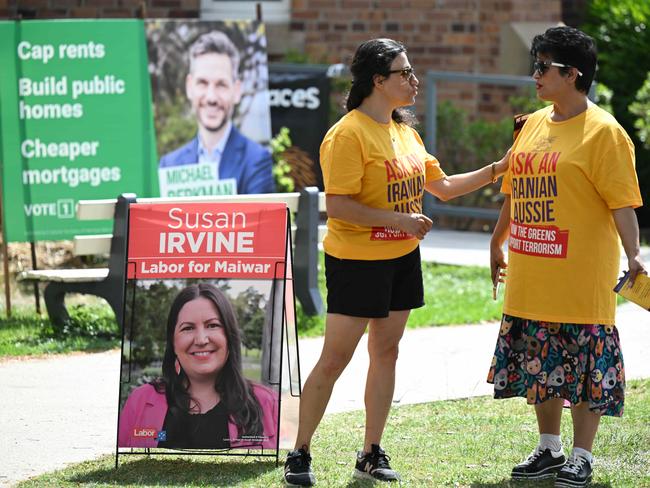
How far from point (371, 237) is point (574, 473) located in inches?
49.7

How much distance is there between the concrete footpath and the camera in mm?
5805

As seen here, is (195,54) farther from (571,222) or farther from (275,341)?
(571,222)

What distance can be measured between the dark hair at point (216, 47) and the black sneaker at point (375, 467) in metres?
6.02

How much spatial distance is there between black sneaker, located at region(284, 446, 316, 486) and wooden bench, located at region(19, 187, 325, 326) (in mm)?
2863

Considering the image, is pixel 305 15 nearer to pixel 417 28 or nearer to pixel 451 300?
pixel 417 28

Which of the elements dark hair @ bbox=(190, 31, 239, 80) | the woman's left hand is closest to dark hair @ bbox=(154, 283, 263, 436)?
the woman's left hand

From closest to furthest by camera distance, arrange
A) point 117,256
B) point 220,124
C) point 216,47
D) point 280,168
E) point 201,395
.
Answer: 1. point 201,395
2. point 117,256
3. point 216,47
4. point 220,124
5. point 280,168

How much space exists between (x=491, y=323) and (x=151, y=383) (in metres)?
3.93

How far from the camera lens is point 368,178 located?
500cm

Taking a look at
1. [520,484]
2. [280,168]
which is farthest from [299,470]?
[280,168]

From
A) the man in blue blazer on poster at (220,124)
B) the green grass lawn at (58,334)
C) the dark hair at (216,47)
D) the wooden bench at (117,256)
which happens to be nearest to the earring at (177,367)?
the wooden bench at (117,256)

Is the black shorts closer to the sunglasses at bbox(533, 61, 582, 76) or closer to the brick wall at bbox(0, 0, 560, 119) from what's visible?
the sunglasses at bbox(533, 61, 582, 76)

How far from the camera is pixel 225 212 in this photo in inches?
223

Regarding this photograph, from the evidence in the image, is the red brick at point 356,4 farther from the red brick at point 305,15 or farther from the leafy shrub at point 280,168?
the leafy shrub at point 280,168
